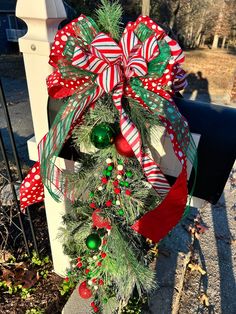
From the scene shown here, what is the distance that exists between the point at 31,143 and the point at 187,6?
829 inches

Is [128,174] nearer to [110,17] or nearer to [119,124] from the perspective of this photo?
Result: [119,124]

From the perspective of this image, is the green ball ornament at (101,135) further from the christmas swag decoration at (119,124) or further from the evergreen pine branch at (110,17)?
the evergreen pine branch at (110,17)

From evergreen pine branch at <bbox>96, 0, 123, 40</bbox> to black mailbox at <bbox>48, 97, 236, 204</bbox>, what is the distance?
332mm

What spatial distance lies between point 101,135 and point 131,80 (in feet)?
0.73

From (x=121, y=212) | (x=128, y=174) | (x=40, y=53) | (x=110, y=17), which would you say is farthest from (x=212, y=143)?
(x=40, y=53)

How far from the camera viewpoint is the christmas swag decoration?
842 mm

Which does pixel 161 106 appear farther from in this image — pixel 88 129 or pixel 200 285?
pixel 200 285

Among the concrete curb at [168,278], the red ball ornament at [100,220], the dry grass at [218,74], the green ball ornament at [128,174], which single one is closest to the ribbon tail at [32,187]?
the red ball ornament at [100,220]

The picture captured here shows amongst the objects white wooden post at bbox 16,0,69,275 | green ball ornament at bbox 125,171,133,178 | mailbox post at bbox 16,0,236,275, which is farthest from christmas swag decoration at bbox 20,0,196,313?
white wooden post at bbox 16,0,69,275

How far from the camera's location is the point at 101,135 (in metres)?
0.87

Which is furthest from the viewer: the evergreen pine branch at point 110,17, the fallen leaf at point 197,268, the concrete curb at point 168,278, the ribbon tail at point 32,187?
the fallen leaf at point 197,268

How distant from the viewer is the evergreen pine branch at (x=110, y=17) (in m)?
0.91

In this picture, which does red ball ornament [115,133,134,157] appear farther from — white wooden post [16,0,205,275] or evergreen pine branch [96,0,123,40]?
evergreen pine branch [96,0,123,40]

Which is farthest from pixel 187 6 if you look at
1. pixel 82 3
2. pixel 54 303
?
pixel 54 303
